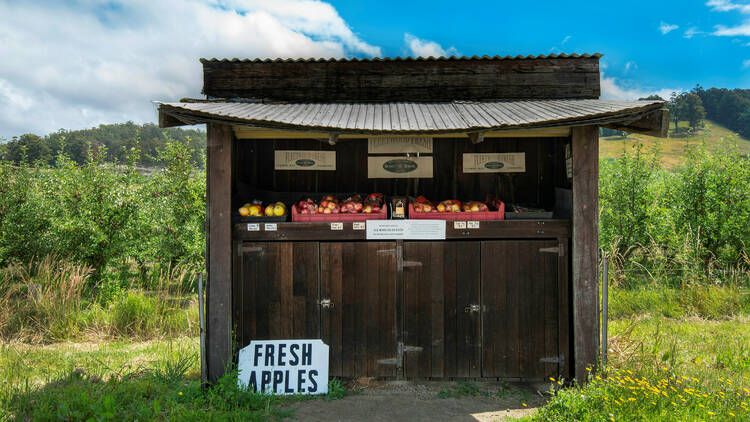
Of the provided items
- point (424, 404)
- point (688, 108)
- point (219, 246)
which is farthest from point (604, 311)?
point (688, 108)

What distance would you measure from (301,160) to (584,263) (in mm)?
3874

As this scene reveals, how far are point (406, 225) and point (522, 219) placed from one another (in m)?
1.42

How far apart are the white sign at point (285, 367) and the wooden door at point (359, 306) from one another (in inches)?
6.9

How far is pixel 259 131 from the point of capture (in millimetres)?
5430

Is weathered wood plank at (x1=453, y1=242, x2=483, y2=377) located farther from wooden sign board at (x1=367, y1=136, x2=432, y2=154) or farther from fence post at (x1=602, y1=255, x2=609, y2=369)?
wooden sign board at (x1=367, y1=136, x2=432, y2=154)

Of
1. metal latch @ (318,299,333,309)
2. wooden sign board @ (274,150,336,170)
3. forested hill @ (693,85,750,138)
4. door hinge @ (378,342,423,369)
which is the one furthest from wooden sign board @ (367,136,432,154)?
forested hill @ (693,85,750,138)

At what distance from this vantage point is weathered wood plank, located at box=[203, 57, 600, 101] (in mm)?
6453

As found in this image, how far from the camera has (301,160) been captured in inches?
248

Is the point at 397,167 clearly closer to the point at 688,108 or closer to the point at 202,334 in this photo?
the point at 202,334

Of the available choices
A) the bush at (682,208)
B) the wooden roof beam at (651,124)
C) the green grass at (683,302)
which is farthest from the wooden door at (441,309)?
the bush at (682,208)

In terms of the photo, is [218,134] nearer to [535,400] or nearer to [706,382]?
[535,400]

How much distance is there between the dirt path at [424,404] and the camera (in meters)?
4.66

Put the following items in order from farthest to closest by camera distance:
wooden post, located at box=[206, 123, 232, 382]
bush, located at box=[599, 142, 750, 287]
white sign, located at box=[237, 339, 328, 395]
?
bush, located at box=[599, 142, 750, 287]
white sign, located at box=[237, 339, 328, 395]
wooden post, located at box=[206, 123, 232, 382]

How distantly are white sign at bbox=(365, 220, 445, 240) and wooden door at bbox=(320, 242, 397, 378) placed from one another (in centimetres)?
13
